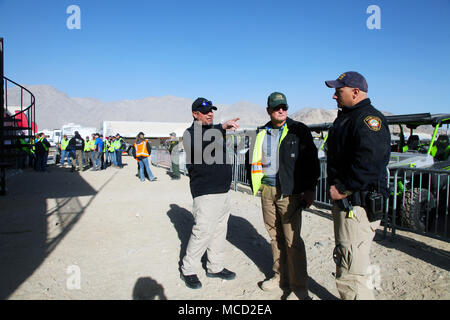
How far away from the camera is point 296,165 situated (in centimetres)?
271

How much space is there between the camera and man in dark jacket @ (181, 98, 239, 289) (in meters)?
3.07

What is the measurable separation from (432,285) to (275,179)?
2.07 meters

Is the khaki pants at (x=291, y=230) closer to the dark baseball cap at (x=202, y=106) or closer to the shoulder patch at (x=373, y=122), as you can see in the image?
the shoulder patch at (x=373, y=122)

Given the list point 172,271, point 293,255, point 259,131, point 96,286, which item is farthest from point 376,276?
point 96,286

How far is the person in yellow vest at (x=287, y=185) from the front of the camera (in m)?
2.70

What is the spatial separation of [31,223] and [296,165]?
16.6 ft

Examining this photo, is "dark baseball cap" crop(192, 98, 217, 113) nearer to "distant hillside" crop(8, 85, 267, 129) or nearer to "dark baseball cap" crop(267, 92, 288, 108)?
"dark baseball cap" crop(267, 92, 288, 108)

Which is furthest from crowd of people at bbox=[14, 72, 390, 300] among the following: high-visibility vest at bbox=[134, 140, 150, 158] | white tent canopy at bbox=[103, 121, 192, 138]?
white tent canopy at bbox=[103, 121, 192, 138]

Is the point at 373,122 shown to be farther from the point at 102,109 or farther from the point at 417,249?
the point at 102,109

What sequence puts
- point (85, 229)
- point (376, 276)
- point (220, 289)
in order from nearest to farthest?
point (220, 289) → point (376, 276) → point (85, 229)

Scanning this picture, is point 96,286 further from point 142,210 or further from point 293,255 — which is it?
point 142,210

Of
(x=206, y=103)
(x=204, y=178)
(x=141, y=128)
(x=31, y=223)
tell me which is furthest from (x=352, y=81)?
(x=141, y=128)

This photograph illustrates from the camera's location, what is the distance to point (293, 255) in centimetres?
270

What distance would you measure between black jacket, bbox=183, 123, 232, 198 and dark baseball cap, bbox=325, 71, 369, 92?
131 centimetres
